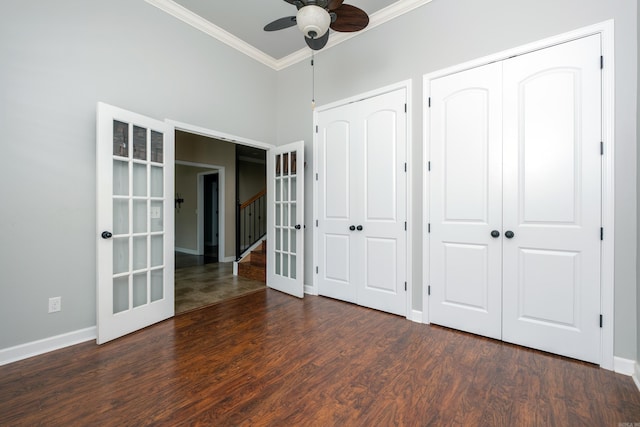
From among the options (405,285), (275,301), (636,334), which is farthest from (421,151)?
(275,301)

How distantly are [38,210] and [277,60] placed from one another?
11.3 ft

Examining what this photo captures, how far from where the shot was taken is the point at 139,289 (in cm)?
280

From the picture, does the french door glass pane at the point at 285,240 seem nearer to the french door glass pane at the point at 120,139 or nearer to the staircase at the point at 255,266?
the staircase at the point at 255,266

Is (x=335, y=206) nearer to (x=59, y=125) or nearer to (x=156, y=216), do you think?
(x=156, y=216)

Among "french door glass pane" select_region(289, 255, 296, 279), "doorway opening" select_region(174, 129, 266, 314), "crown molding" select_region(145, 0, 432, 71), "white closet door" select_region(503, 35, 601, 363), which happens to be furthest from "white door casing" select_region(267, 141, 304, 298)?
"white closet door" select_region(503, 35, 601, 363)

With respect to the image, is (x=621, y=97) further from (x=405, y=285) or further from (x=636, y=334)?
(x=405, y=285)

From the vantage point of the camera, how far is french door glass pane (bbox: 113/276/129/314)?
2600 millimetres

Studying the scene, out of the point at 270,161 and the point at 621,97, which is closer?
the point at 621,97

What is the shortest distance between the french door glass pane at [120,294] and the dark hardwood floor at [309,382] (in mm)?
286

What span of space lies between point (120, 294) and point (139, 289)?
0.18m

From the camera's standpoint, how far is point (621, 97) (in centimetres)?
204

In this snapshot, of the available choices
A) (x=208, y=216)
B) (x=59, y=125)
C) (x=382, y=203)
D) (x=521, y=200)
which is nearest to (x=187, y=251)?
(x=208, y=216)

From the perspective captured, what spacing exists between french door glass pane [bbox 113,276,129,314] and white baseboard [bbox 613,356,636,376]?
407cm

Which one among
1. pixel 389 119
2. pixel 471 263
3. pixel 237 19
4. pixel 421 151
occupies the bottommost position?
pixel 471 263
